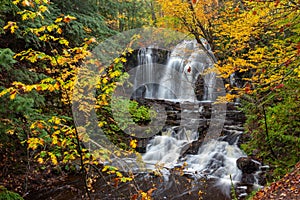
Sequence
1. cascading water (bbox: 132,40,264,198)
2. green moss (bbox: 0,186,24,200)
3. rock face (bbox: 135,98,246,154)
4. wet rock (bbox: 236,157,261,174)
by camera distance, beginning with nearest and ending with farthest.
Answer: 1. green moss (bbox: 0,186,24,200)
2. wet rock (bbox: 236,157,261,174)
3. cascading water (bbox: 132,40,264,198)
4. rock face (bbox: 135,98,246,154)

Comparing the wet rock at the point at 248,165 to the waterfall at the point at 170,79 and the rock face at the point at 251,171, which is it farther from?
the waterfall at the point at 170,79

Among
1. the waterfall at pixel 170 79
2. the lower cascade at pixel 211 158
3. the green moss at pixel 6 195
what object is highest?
the waterfall at pixel 170 79

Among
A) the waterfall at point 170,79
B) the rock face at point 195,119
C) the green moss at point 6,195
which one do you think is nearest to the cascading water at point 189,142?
the waterfall at point 170,79

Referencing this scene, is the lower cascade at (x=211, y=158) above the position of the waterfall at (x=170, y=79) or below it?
below

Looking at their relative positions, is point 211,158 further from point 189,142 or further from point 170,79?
point 170,79

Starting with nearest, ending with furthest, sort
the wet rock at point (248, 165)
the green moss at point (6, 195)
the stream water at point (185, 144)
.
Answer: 1. the green moss at point (6, 195)
2. the stream water at point (185, 144)
3. the wet rock at point (248, 165)

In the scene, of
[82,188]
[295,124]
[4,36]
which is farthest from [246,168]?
[4,36]

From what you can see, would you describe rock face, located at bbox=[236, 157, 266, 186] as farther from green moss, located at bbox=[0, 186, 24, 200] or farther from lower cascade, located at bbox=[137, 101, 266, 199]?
green moss, located at bbox=[0, 186, 24, 200]

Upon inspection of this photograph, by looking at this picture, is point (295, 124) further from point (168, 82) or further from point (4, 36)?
point (168, 82)

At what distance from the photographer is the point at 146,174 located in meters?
7.23

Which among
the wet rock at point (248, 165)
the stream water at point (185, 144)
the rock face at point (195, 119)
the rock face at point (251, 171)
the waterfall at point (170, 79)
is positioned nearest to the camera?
the stream water at point (185, 144)

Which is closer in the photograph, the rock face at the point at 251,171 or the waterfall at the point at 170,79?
the rock face at the point at 251,171

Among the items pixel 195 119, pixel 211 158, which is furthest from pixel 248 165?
pixel 195 119

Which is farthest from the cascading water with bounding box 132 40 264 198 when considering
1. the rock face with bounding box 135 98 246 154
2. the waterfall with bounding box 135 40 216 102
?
the rock face with bounding box 135 98 246 154
